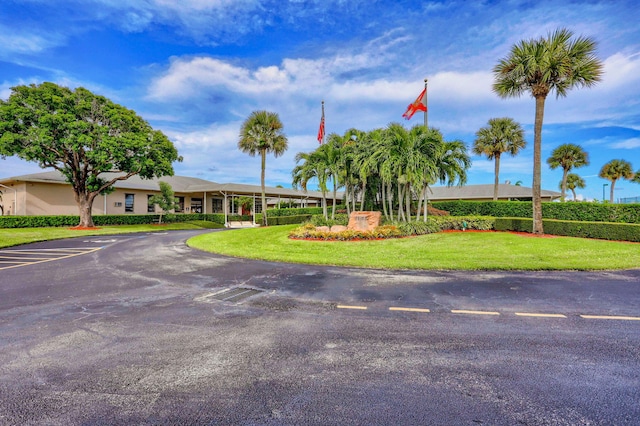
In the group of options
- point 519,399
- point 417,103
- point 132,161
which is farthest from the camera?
point 132,161

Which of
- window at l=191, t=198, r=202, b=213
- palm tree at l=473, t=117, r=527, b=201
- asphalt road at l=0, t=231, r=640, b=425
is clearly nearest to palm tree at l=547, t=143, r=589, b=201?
palm tree at l=473, t=117, r=527, b=201

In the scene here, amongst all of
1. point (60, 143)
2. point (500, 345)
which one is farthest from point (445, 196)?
point (60, 143)

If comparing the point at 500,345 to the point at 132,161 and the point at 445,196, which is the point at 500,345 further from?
the point at 445,196

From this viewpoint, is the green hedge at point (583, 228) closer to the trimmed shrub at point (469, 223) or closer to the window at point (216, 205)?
the trimmed shrub at point (469, 223)

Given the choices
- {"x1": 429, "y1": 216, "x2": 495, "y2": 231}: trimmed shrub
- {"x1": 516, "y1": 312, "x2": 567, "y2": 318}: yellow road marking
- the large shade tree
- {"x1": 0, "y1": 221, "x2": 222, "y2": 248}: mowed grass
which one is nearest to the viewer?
{"x1": 516, "y1": 312, "x2": 567, "y2": 318}: yellow road marking

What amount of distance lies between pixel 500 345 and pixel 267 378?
9.66 feet

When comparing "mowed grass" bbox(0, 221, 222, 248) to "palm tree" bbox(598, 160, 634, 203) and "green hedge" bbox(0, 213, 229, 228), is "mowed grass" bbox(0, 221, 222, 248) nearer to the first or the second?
"green hedge" bbox(0, 213, 229, 228)

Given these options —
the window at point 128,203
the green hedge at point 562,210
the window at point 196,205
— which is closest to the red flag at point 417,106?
the green hedge at point 562,210

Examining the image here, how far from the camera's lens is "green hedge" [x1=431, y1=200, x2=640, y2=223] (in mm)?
16094

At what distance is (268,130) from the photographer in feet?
83.0

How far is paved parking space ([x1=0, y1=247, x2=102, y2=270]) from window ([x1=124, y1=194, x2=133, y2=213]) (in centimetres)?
1816

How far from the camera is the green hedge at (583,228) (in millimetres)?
13312

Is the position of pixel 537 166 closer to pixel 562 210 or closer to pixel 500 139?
pixel 562 210

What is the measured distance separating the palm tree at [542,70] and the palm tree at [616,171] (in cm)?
3869
